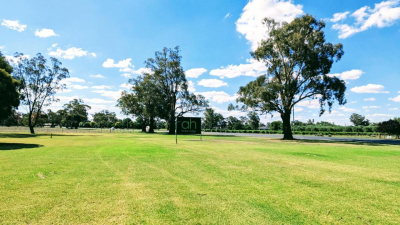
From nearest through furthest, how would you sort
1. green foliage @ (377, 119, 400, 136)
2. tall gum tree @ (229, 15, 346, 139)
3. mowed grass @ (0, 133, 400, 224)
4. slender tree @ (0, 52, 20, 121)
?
mowed grass @ (0, 133, 400, 224)
slender tree @ (0, 52, 20, 121)
tall gum tree @ (229, 15, 346, 139)
green foliage @ (377, 119, 400, 136)

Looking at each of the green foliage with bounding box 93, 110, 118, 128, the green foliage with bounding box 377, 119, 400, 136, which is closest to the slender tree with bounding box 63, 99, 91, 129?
the green foliage with bounding box 93, 110, 118, 128

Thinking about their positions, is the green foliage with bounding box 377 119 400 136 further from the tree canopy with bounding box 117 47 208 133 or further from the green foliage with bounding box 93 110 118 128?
the green foliage with bounding box 93 110 118 128

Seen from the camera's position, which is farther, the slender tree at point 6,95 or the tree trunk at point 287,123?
the tree trunk at point 287,123

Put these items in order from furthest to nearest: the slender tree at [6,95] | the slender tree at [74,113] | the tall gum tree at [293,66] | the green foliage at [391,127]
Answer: the slender tree at [74,113] → the green foliage at [391,127] → the tall gum tree at [293,66] → the slender tree at [6,95]

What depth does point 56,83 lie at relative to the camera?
52156 millimetres

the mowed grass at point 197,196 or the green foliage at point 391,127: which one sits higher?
the green foliage at point 391,127

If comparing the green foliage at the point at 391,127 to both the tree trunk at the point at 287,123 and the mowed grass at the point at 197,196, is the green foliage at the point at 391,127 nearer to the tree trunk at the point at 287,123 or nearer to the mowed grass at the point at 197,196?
the tree trunk at the point at 287,123

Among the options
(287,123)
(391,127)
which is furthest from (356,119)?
(287,123)

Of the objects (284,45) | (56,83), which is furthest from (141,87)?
(284,45)

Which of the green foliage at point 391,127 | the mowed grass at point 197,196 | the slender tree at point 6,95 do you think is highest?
the slender tree at point 6,95

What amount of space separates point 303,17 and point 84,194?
1495 inches

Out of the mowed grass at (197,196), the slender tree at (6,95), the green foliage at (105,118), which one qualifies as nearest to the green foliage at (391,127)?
the mowed grass at (197,196)

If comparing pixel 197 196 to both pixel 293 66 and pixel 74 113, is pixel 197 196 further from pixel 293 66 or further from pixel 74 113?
pixel 74 113

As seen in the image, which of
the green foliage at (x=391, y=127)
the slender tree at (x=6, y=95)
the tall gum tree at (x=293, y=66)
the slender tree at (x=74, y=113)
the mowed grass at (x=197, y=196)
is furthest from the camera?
the slender tree at (x=74, y=113)
